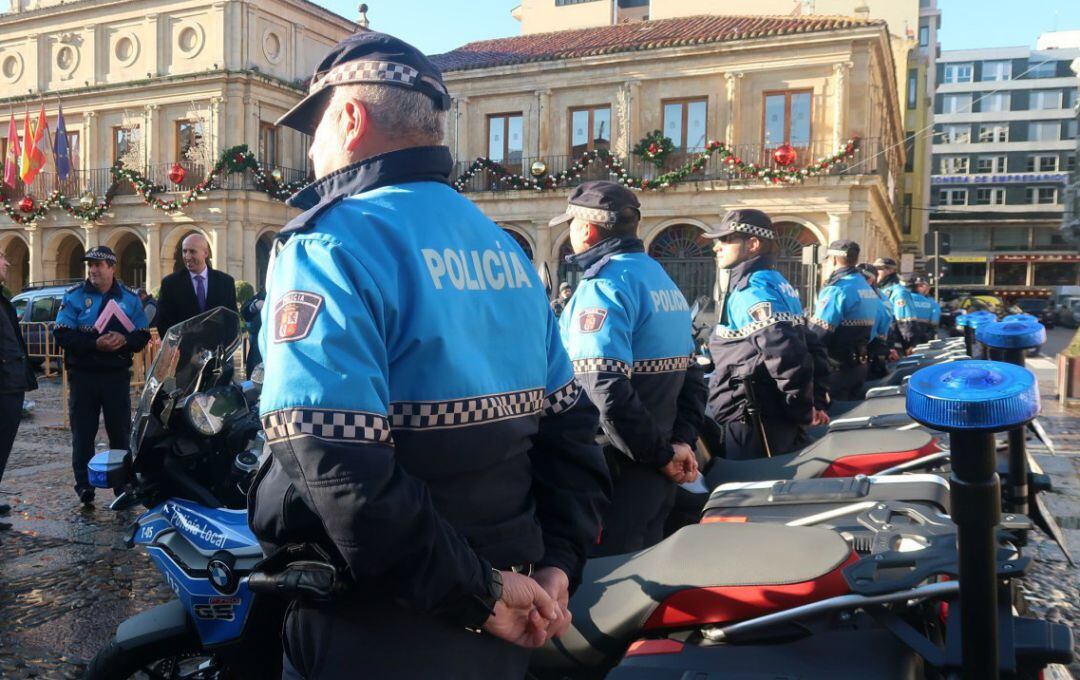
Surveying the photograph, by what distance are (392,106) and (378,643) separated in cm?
103

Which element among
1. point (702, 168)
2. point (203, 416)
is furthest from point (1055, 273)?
point (203, 416)

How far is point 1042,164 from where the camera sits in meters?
79.8

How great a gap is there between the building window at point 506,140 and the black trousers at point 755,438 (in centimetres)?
2470

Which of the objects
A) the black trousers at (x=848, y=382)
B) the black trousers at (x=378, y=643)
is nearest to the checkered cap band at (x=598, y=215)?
the black trousers at (x=378, y=643)

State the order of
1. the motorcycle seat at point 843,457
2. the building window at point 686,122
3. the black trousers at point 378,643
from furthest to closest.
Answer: the building window at point 686,122 < the motorcycle seat at point 843,457 < the black trousers at point 378,643

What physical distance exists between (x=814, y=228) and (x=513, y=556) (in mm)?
25077

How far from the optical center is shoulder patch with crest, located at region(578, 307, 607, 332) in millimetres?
3457

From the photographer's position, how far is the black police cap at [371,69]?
180cm

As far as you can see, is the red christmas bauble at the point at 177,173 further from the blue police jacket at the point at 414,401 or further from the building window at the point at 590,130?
the blue police jacket at the point at 414,401

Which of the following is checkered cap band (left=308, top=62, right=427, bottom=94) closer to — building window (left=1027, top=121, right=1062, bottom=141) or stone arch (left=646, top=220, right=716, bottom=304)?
stone arch (left=646, top=220, right=716, bottom=304)

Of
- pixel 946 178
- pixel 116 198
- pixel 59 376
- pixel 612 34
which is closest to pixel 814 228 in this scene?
pixel 612 34

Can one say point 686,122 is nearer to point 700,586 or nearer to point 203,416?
point 203,416

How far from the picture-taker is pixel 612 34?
1199 inches

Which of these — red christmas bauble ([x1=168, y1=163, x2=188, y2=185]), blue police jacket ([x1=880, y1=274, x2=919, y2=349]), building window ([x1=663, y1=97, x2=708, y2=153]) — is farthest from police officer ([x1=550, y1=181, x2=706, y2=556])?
red christmas bauble ([x1=168, y1=163, x2=188, y2=185])
